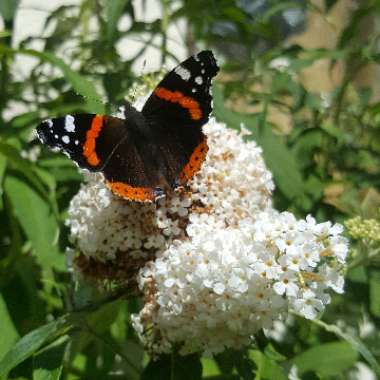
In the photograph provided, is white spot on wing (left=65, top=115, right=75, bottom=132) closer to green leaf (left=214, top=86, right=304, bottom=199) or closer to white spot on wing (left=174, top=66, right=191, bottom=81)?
white spot on wing (left=174, top=66, right=191, bottom=81)

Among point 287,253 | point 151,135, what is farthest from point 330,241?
point 151,135

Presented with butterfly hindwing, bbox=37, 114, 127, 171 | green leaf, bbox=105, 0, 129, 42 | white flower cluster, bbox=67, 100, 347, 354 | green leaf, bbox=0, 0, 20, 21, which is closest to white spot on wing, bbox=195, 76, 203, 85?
white flower cluster, bbox=67, 100, 347, 354

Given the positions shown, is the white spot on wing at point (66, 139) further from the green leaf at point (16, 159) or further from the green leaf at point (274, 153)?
the green leaf at point (274, 153)

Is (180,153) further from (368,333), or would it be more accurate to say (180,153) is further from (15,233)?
(368,333)

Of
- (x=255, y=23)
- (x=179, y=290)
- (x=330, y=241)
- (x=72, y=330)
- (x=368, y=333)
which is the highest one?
(x=255, y=23)

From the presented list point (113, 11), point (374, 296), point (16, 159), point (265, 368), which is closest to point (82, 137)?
point (16, 159)
